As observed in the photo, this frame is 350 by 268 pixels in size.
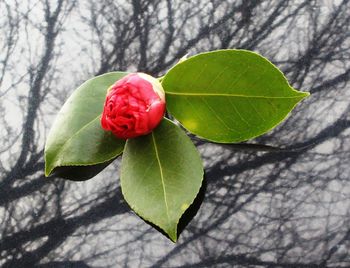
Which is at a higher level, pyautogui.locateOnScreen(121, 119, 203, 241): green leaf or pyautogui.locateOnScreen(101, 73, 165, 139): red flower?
pyautogui.locateOnScreen(101, 73, 165, 139): red flower

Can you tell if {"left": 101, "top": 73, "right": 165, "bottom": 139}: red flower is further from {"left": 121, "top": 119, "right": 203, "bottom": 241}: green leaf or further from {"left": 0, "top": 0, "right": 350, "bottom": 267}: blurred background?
{"left": 0, "top": 0, "right": 350, "bottom": 267}: blurred background

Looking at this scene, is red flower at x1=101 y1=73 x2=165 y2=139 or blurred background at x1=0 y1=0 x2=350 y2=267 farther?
blurred background at x1=0 y1=0 x2=350 y2=267

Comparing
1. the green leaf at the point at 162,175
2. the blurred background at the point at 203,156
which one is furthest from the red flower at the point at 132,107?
the blurred background at the point at 203,156

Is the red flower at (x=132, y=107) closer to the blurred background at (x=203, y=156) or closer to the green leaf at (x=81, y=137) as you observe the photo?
the green leaf at (x=81, y=137)

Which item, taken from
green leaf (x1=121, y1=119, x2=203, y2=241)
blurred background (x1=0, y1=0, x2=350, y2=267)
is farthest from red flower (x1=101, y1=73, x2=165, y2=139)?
blurred background (x1=0, y1=0, x2=350, y2=267)

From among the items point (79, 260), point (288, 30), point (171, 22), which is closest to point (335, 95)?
point (288, 30)
